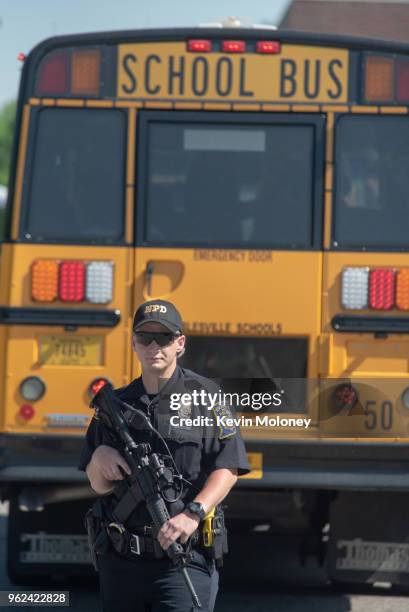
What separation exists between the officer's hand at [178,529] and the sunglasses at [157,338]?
61 centimetres

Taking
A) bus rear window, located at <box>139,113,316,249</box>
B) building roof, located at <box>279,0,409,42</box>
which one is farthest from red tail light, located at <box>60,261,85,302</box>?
building roof, located at <box>279,0,409,42</box>

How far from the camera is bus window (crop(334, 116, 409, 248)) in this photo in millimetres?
6984

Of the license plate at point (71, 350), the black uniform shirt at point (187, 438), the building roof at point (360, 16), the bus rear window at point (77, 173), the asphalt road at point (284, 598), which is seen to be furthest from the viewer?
the building roof at point (360, 16)


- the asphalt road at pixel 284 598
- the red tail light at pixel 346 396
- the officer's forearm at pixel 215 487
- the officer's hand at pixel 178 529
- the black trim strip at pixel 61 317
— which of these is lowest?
the asphalt road at pixel 284 598

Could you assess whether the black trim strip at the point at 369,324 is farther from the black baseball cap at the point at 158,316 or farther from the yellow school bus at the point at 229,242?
the black baseball cap at the point at 158,316

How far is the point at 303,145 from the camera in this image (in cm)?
702

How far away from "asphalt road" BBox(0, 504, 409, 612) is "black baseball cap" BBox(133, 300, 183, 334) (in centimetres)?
338

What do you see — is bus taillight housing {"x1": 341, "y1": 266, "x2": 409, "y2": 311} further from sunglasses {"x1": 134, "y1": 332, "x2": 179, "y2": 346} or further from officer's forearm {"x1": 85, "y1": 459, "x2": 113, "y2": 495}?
officer's forearm {"x1": 85, "y1": 459, "x2": 113, "y2": 495}


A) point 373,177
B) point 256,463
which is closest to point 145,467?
point 256,463

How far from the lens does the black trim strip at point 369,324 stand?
683cm

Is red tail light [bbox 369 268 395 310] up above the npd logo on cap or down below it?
above

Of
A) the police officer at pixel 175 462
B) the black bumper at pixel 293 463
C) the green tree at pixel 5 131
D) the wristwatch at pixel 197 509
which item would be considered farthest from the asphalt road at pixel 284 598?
the green tree at pixel 5 131

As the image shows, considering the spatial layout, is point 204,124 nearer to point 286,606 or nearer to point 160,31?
point 160,31

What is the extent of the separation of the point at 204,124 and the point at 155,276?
2.92ft
